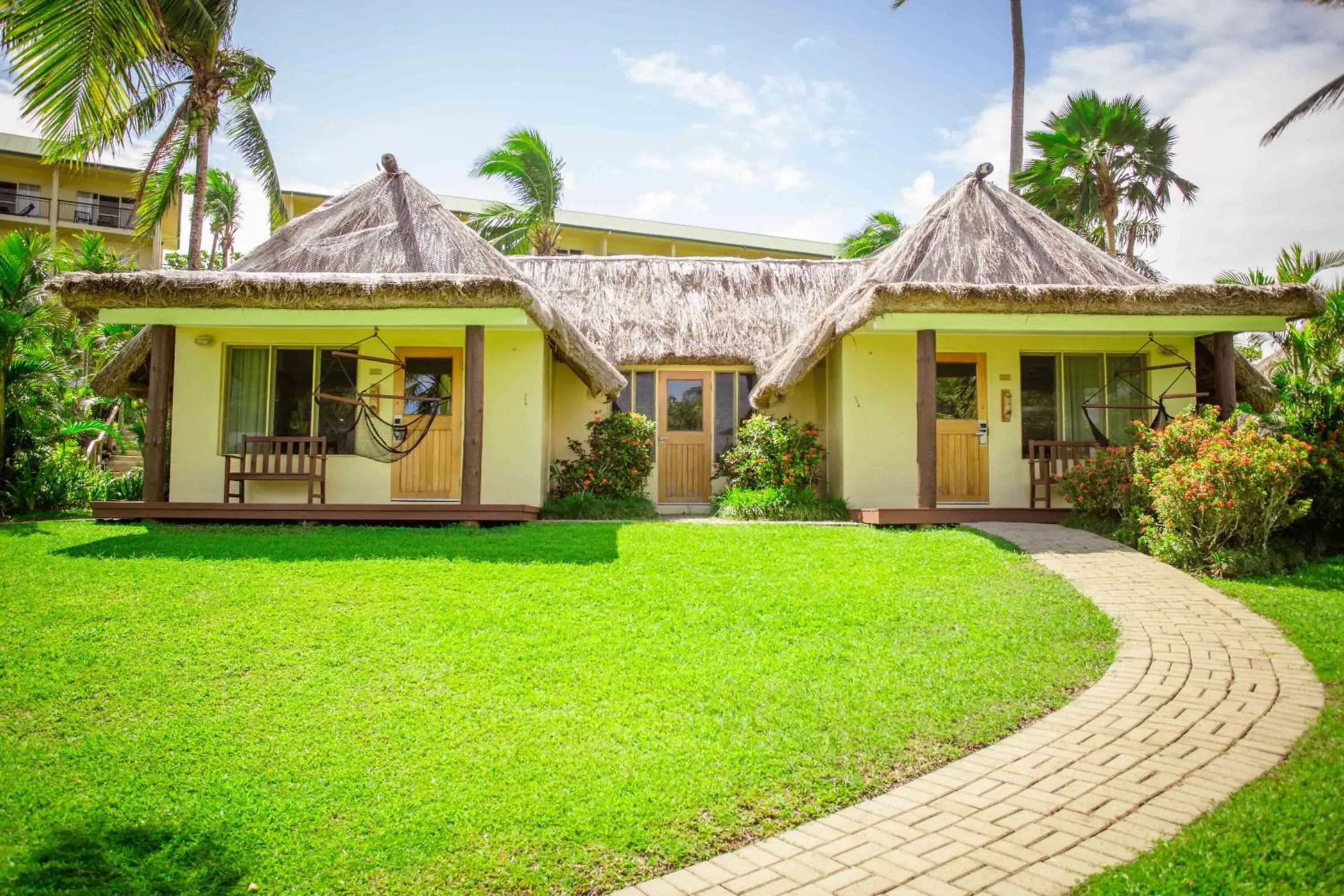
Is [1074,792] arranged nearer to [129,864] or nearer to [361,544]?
[129,864]

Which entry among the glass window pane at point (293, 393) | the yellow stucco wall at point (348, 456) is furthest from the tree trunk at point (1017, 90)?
the glass window pane at point (293, 393)

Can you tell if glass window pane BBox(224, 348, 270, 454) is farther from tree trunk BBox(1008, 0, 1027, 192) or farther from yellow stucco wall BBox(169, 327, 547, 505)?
tree trunk BBox(1008, 0, 1027, 192)

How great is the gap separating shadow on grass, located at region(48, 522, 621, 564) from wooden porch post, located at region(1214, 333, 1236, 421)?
725 centimetres

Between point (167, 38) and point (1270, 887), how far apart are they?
4551 mm

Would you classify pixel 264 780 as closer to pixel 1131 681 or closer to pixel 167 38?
pixel 167 38

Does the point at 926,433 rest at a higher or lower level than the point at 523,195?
lower

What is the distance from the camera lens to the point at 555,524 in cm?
886

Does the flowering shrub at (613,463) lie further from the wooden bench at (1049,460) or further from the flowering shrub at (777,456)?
the wooden bench at (1049,460)

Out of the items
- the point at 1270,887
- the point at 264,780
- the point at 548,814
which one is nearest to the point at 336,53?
the point at 264,780

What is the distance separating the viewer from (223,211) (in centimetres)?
2650

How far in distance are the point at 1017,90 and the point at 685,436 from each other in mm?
12017

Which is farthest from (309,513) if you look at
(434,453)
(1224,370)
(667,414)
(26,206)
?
(26,206)

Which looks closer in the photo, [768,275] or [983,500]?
[983,500]

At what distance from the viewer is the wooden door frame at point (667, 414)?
12.1 meters
